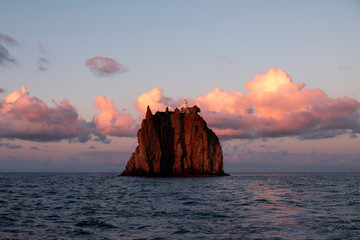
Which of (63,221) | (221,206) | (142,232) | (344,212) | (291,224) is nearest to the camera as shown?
(142,232)

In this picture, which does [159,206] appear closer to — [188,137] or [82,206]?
[82,206]

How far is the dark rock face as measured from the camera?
116500 mm

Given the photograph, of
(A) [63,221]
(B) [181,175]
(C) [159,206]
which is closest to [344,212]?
(C) [159,206]

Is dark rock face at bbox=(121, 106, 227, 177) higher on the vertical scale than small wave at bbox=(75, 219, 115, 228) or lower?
higher

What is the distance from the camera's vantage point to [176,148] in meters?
123

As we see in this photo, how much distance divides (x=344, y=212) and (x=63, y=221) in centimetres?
2090

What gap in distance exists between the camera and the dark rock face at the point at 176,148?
116 metres

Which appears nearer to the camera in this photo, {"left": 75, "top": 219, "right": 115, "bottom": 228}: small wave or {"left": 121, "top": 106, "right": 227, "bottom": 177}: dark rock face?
{"left": 75, "top": 219, "right": 115, "bottom": 228}: small wave

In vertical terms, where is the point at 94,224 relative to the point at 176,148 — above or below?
below

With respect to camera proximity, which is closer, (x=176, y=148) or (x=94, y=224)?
(x=94, y=224)

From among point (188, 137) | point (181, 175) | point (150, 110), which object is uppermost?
point (150, 110)

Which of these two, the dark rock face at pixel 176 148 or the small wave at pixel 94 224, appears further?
the dark rock face at pixel 176 148

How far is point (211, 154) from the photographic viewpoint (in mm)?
123625

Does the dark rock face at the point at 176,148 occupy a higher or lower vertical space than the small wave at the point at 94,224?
higher
